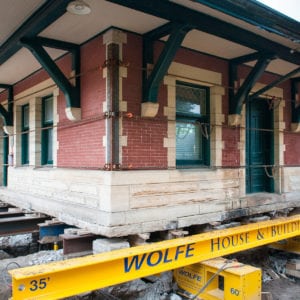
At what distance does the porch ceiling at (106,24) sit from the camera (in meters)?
4.85

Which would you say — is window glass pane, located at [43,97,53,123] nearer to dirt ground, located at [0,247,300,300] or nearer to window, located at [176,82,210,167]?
window, located at [176,82,210,167]

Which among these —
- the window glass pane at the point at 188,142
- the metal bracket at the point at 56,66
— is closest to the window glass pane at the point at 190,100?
the window glass pane at the point at 188,142

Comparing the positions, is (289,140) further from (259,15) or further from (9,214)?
(9,214)

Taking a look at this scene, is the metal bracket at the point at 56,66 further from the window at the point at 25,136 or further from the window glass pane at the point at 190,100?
the window at the point at 25,136

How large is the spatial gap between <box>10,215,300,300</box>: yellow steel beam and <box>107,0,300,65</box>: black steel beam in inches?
117

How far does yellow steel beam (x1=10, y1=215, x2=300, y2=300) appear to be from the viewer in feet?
10.8

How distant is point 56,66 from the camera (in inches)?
239

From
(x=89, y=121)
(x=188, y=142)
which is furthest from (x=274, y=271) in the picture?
(x=89, y=121)

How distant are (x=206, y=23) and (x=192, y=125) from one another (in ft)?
7.13

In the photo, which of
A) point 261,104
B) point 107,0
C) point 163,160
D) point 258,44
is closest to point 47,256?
point 163,160

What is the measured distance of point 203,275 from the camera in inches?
199

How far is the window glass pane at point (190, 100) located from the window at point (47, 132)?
3.00 metres

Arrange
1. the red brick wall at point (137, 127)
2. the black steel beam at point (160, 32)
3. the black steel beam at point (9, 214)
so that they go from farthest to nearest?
the black steel beam at point (9, 214) < the red brick wall at point (137, 127) < the black steel beam at point (160, 32)

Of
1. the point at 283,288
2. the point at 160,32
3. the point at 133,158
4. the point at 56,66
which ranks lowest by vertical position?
the point at 283,288
